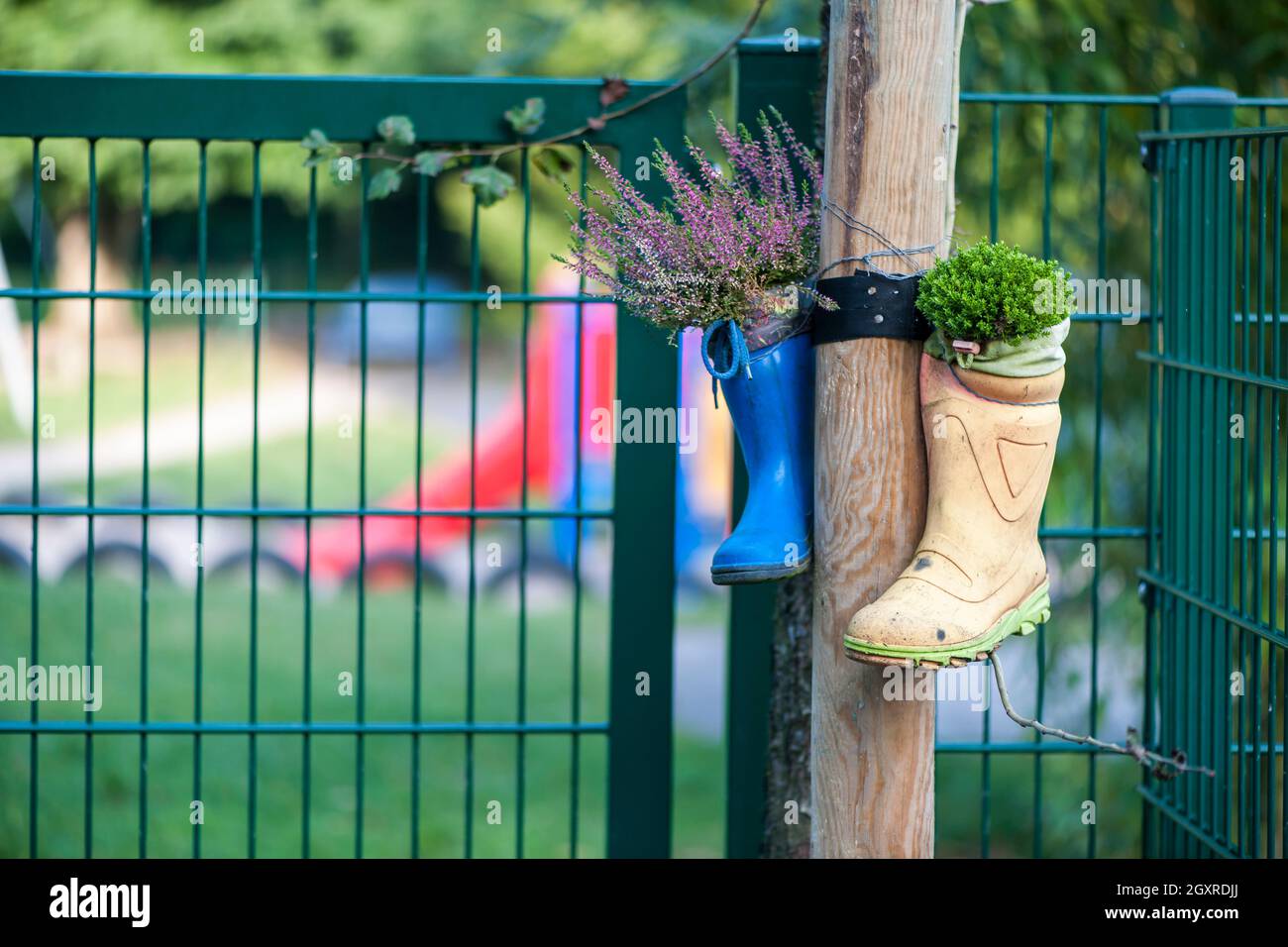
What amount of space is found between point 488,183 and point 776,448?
38.6 inches

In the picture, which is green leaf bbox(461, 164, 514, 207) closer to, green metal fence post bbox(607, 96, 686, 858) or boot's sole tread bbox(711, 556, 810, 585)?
green metal fence post bbox(607, 96, 686, 858)

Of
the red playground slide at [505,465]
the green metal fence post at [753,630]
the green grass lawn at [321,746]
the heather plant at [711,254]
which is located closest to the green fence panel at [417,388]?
the green metal fence post at [753,630]

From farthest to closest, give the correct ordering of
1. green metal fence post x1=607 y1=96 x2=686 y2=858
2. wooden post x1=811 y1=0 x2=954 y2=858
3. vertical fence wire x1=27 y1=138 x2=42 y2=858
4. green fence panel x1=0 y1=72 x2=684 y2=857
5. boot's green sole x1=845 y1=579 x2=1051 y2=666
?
green metal fence post x1=607 y1=96 x2=686 y2=858
green fence panel x1=0 y1=72 x2=684 y2=857
vertical fence wire x1=27 y1=138 x2=42 y2=858
wooden post x1=811 y1=0 x2=954 y2=858
boot's green sole x1=845 y1=579 x2=1051 y2=666

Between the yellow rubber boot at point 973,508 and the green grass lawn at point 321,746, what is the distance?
2213 millimetres

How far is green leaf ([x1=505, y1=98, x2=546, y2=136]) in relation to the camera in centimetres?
274

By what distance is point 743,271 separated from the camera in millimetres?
1969

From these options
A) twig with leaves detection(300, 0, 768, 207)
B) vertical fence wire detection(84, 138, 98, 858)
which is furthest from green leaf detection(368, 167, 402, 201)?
vertical fence wire detection(84, 138, 98, 858)

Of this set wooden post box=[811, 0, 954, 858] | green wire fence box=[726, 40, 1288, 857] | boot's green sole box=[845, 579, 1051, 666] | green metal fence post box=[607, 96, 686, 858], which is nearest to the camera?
boot's green sole box=[845, 579, 1051, 666]

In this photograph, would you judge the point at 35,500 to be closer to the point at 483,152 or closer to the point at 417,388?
the point at 417,388

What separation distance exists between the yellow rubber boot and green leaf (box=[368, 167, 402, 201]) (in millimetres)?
1225

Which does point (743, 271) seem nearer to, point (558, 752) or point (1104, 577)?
point (1104, 577)

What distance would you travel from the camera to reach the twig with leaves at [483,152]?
2.70m

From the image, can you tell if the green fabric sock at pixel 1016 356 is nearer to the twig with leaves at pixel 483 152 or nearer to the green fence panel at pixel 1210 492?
the green fence panel at pixel 1210 492
